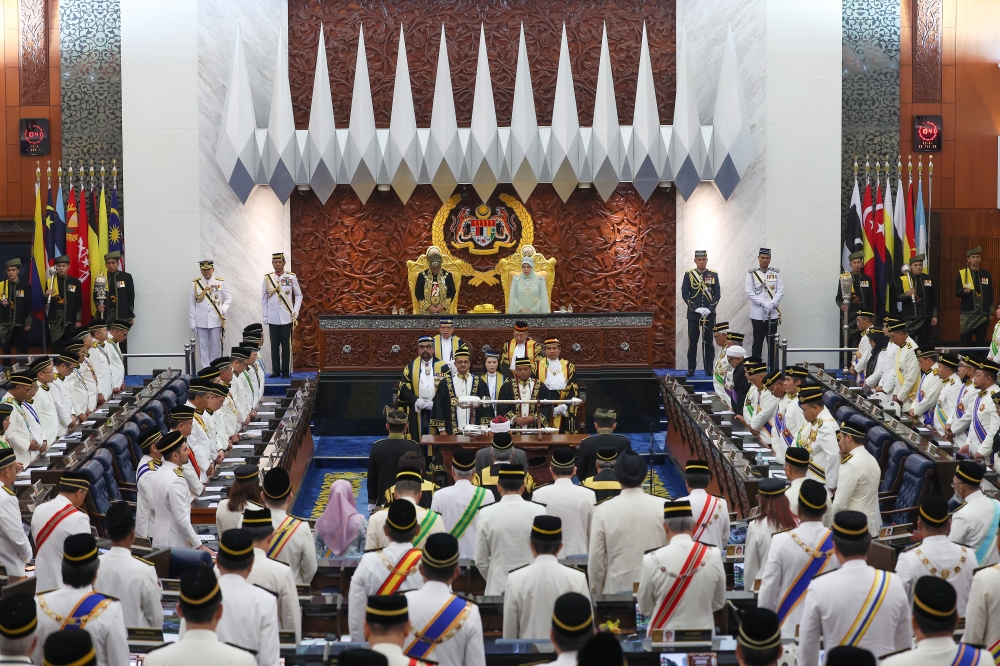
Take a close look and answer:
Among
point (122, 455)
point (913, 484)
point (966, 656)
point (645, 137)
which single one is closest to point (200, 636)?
point (966, 656)

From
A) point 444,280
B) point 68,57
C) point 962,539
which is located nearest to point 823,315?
point 444,280

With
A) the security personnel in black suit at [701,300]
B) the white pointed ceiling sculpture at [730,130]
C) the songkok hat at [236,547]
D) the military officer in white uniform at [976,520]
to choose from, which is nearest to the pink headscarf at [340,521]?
the songkok hat at [236,547]

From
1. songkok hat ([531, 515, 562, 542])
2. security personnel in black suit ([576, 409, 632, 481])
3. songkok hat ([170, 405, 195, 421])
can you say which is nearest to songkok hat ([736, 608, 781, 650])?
songkok hat ([531, 515, 562, 542])

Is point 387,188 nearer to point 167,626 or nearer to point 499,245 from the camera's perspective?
point 499,245

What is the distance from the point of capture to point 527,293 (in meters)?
16.6

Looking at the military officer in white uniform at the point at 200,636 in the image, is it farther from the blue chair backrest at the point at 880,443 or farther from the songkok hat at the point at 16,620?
the blue chair backrest at the point at 880,443

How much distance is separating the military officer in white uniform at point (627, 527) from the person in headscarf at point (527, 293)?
33.2 ft

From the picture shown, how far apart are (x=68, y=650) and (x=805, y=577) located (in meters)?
3.58

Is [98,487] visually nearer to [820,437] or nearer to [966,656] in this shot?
[820,437]

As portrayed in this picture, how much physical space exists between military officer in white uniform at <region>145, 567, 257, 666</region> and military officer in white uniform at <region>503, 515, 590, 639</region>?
151 cm

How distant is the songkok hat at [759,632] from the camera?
4137 millimetres

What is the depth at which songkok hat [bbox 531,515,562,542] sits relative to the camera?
5.41 m

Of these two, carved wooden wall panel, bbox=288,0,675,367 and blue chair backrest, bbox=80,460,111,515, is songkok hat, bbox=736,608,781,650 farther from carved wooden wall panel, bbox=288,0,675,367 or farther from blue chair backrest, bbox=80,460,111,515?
carved wooden wall panel, bbox=288,0,675,367

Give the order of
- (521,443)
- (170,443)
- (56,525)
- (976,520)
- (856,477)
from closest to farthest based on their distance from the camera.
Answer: (56,525) < (976,520) < (170,443) < (856,477) < (521,443)
